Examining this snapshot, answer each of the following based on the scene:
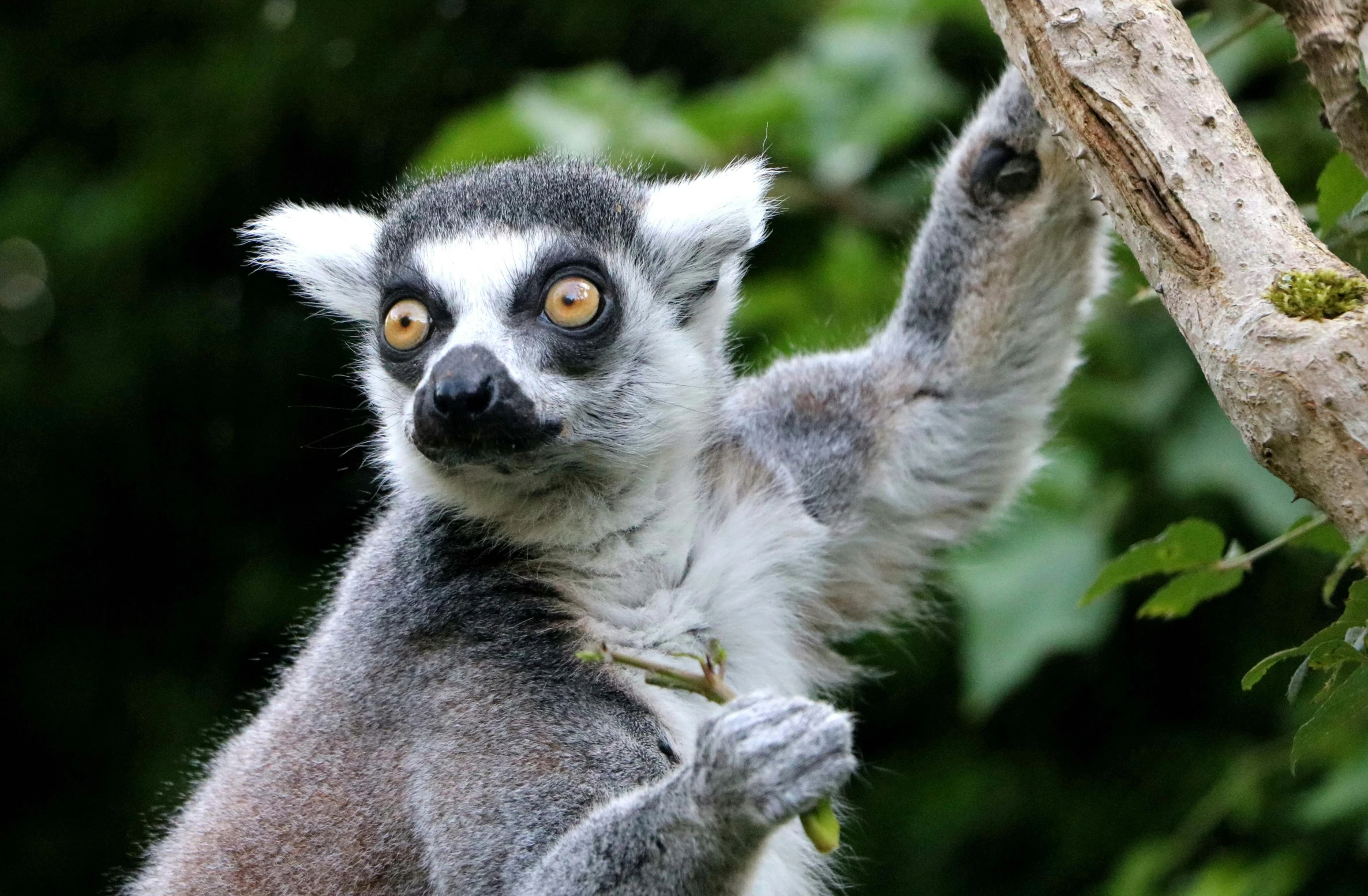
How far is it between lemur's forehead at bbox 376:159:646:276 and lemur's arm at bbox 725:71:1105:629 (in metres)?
0.71

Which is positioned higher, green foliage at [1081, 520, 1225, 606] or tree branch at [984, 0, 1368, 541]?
tree branch at [984, 0, 1368, 541]

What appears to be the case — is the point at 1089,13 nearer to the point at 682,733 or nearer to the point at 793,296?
the point at 682,733

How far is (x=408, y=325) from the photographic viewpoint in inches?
148

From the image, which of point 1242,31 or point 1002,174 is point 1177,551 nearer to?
point 1242,31

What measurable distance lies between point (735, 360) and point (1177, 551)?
2.57m

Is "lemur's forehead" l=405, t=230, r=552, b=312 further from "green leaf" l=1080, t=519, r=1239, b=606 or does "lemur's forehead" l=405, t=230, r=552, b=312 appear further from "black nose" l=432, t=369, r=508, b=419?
"green leaf" l=1080, t=519, r=1239, b=606

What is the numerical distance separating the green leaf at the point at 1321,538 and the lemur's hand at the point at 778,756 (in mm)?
901

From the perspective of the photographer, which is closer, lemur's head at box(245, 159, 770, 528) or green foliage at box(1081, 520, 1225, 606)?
green foliage at box(1081, 520, 1225, 606)

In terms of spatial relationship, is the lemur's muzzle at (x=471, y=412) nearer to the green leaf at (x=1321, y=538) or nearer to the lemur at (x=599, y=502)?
the lemur at (x=599, y=502)

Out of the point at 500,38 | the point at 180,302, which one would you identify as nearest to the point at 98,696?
the point at 180,302

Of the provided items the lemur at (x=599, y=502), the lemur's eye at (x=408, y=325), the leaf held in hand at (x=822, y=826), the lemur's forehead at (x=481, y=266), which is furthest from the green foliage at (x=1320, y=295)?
the lemur's eye at (x=408, y=325)

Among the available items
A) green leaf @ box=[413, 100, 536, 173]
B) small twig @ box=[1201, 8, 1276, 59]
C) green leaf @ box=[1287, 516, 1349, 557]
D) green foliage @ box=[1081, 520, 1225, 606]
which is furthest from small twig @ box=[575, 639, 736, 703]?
green leaf @ box=[413, 100, 536, 173]

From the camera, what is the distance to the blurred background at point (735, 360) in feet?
15.8

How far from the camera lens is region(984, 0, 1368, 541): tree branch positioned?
193cm
